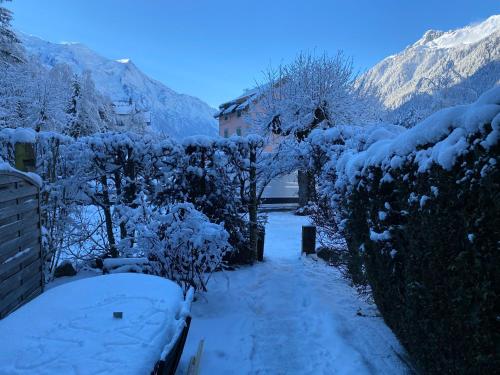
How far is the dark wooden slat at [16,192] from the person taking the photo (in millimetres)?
3322

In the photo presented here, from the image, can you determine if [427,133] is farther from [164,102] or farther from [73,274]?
[164,102]

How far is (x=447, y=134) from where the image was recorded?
5.97ft

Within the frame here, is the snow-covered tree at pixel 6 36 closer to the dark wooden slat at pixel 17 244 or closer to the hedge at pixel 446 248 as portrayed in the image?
the dark wooden slat at pixel 17 244

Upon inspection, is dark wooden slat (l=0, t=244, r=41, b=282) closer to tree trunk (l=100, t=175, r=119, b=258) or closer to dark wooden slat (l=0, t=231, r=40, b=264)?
dark wooden slat (l=0, t=231, r=40, b=264)

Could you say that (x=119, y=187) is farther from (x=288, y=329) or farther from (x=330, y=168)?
(x=288, y=329)

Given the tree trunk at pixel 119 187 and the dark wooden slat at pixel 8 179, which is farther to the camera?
the tree trunk at pixel 119 187

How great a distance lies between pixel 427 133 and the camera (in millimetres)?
1964

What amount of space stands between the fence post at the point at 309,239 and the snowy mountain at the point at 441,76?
13.7 m

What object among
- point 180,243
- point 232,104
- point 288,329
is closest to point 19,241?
point 180,243

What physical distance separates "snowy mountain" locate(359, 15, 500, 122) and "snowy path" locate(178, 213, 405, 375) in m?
15.9

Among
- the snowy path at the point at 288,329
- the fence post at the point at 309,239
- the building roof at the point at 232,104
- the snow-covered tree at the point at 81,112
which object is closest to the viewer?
the snowy path at the point at 288,329

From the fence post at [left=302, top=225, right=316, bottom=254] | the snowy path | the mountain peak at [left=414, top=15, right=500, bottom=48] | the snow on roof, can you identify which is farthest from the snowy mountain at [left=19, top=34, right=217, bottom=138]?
the snow on roof

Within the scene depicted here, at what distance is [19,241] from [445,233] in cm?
388

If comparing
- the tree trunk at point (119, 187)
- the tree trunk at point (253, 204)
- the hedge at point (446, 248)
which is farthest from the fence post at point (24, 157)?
the hedge at point (446, 248)
